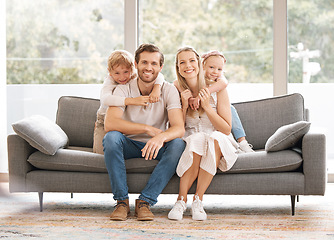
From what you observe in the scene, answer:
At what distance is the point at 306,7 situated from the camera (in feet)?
14.3

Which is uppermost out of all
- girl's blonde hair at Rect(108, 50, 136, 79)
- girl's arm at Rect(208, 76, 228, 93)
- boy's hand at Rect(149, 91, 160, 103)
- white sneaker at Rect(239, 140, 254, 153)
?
girl's blonde hair at Rect(108, 50, 136, 79)

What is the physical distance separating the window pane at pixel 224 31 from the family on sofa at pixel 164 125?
1075mm

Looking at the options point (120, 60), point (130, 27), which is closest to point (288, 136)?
point (120, 60)

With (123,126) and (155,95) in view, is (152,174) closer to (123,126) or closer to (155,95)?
(123,126)

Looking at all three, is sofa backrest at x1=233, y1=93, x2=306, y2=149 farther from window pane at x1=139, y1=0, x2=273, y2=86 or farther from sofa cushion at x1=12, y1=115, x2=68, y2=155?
sofa cushion at x1=12, y1=115, x2=68, y2=155

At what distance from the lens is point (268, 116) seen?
358 cm

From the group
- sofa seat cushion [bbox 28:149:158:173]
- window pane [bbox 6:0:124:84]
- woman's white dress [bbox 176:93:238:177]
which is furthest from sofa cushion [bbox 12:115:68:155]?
window pane [bbox 6:0:124:84]

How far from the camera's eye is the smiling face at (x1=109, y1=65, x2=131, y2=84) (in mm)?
3340

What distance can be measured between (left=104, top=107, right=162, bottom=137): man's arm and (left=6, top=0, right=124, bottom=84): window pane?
1600mm

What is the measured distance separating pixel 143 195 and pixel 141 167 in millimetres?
195

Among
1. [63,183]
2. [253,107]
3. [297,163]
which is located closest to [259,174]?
[297,163]

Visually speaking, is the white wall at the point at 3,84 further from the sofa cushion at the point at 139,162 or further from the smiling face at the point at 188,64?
the smiling face at the point at 188,64

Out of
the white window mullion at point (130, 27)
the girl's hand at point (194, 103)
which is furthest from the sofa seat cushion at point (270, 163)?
the white window mullion at point (130, 27)

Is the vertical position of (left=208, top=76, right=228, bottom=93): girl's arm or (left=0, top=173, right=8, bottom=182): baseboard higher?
(left=208, top=76, right=228, bottom=93): girl's arm
